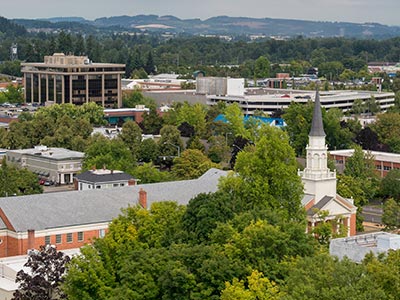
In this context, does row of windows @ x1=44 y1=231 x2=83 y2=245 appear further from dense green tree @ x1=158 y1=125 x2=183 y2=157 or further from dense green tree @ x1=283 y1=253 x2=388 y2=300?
dense green tree @ x1=158 y1=125 x2=183 y2=157

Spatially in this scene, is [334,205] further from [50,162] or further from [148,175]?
[50,162]

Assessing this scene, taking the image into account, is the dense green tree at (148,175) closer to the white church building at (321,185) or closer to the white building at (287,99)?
the white church building at (321,185)

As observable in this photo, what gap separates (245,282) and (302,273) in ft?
17.7

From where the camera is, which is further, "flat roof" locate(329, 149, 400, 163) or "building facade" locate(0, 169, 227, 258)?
"flat roof" locate(329, 149, 400, 163)

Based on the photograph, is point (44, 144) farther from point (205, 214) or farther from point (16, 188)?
point (205, 214)

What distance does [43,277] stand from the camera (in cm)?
5072

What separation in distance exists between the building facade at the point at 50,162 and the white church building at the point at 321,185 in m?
36.1

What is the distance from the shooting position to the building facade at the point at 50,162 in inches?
3959

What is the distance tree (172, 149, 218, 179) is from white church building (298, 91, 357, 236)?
23854 millimetres

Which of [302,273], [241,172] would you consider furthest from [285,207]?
[302,273]

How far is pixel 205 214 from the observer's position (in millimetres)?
54469

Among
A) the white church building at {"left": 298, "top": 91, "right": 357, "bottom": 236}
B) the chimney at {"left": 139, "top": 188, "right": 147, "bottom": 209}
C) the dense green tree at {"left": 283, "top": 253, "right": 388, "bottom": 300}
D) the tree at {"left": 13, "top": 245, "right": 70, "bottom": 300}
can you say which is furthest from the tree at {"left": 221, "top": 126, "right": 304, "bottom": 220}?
the dense green tree at {"left": 283, "top": 253, "right": 388, "bottom": 300}

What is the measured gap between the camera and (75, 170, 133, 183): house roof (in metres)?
82.0

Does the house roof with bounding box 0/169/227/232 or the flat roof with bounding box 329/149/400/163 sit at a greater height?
the house roof with bounding box 0/169/227/232
